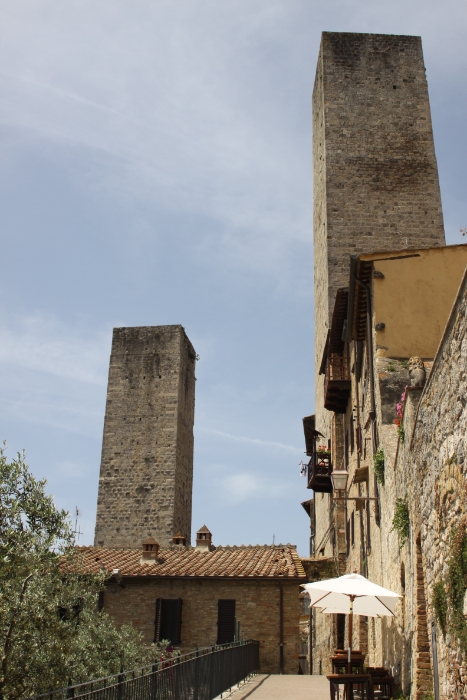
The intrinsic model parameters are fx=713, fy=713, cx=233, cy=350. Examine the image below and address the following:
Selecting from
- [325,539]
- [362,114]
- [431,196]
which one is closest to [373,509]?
[325,539]

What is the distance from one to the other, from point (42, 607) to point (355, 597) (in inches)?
171

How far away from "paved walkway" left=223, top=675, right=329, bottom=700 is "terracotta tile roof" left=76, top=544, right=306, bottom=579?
150 inches

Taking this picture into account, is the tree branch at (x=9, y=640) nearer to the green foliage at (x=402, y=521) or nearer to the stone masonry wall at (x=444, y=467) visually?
the green foliage at (x=402, y=521)

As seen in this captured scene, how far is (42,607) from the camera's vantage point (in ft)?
30.5

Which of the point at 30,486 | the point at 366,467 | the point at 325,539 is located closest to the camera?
the point at 30,486

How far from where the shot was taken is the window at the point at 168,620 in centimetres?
1757

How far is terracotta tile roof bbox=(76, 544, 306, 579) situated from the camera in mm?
18312

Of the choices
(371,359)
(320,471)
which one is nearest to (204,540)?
(320,471)

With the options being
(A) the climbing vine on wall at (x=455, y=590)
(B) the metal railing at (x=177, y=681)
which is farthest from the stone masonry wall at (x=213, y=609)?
(A) the climbing vine on wall at (x=455, y=590)

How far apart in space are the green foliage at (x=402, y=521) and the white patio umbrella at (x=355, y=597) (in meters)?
0.72

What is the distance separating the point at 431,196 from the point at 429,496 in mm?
18349

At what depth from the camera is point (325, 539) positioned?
22391mm

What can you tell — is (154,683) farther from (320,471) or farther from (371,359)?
(320,471)

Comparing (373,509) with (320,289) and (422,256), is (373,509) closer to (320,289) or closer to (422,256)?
(422,256)
